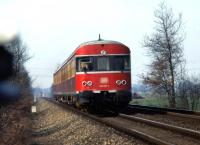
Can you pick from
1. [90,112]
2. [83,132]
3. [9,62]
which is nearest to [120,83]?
[90,112]

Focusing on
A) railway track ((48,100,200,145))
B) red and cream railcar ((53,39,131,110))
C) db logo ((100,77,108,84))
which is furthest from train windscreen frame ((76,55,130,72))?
railway track ((48,100,200,145))

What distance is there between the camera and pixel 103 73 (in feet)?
66.0

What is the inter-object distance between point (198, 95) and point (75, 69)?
1465 centimetres

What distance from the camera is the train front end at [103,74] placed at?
2005 centimetres

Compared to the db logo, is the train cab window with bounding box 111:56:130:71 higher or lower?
higher

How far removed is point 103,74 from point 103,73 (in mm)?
45

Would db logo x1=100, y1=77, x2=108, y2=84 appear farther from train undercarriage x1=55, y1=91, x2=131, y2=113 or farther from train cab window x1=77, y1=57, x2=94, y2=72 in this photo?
train cab window x1=77, y1=57, x2=94, y2=72

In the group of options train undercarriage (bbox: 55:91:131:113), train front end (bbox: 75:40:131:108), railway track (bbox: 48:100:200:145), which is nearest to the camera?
railway track (bbox: 48:100:200:145)

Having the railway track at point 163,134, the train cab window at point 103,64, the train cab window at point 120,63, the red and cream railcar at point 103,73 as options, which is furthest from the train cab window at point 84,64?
the railway track at point 163,134

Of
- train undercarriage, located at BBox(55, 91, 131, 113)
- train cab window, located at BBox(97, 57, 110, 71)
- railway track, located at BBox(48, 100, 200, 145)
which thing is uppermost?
train cab window, located at BBox(97, 57, 110, 71)

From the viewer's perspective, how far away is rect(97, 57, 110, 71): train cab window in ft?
66.3

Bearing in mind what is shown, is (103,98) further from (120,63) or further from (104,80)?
(120,63)

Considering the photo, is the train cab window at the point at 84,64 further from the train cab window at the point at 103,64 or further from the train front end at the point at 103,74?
the train cab window at the point at 103,64

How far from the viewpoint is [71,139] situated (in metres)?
13.5
